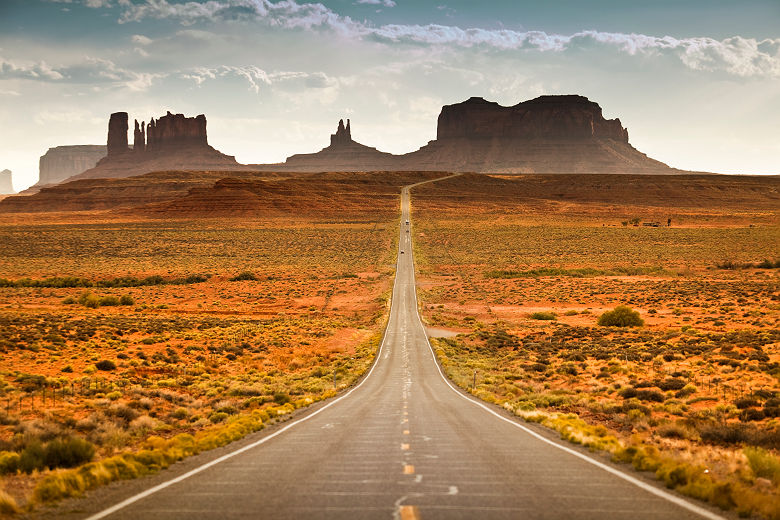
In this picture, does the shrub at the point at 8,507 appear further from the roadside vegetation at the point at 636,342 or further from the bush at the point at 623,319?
the bush at the point at 623,319

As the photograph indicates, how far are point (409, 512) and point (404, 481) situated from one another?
144cm

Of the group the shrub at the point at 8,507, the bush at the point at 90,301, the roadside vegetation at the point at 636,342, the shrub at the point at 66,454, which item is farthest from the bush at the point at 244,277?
the shrub at the point at 8,507

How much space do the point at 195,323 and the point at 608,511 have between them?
37567 millimetres

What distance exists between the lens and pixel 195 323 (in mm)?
39938

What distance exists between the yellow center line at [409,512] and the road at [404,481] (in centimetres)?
2

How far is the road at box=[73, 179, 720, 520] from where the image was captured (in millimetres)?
6500

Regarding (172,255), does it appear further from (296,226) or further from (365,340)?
(365,340)

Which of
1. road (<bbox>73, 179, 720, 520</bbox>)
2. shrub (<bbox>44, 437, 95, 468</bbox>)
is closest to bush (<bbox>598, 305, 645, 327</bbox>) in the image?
road (<bbox>73, 179, 720, 520</bbox>)

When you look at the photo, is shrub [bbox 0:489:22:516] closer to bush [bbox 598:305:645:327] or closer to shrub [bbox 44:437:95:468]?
shrub [bbox 44:437:95:468]

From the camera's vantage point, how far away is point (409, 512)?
6.34 meters

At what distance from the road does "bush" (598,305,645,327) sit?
1117 inches

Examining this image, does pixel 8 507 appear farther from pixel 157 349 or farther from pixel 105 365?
pixel 157 349

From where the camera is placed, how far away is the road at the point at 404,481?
6.50 m

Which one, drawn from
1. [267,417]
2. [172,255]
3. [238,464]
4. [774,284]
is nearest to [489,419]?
[267,417]
